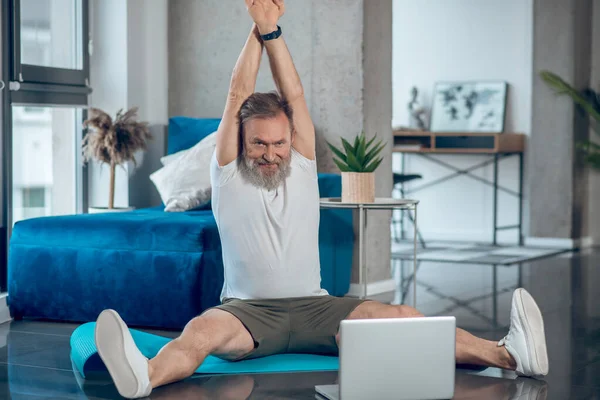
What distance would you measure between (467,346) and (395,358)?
0.61 metres

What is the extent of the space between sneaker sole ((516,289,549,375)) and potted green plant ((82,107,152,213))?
2.69 metres

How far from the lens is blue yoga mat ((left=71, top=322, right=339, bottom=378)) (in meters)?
3.16

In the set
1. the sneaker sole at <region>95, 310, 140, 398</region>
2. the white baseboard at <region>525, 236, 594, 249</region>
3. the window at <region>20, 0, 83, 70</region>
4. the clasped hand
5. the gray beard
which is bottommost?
the white baseboard at <region>525, 236, 594, 249</region>

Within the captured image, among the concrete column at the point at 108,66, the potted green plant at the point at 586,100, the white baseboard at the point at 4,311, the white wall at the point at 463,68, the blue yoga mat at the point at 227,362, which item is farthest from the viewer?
the white wall at the point at 463,68

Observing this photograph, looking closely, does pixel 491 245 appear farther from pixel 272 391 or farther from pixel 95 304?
pixel 272 391

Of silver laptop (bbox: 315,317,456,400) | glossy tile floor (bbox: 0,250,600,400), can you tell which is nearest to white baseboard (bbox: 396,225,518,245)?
glossy tile floor (bbox: 0,250,600,400)

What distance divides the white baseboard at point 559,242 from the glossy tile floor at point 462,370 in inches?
70.1

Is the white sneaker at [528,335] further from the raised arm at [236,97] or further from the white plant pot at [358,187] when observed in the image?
the white plant pot at [358,187]

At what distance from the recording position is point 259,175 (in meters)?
3.23

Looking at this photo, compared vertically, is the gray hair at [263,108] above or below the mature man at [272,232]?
above

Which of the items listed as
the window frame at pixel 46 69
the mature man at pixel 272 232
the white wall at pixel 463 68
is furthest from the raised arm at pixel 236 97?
the white wall at pixel 463 68

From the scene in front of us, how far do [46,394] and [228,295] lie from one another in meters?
0.72

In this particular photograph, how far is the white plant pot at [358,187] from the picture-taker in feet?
13.6

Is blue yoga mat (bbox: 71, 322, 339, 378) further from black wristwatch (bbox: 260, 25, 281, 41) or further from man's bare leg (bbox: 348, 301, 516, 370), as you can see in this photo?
black wristwatch (bbox: 260, 25, 281, 41)
